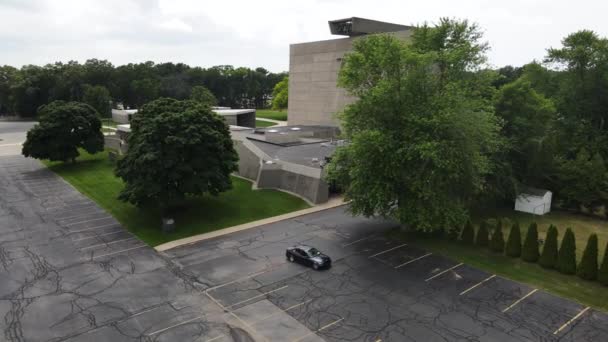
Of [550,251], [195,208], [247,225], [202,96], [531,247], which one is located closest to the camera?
[550,251]

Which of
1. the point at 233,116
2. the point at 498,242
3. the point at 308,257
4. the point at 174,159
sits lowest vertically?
the point at 308,257

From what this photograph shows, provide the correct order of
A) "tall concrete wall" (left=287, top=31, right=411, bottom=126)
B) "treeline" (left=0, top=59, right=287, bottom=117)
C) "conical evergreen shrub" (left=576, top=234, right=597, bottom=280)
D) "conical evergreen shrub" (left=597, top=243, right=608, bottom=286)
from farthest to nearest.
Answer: "treeline" (left=0, top=59, right=287, bottom=117) → "tall concrete wall" (left=287, top=31, right=411, bottom=126) → "conical evergreen shrub" (left=576, top=234, right=597, bottom=280) → "conical evergreen shrub" (left=597, top=243, right=608, bottom=286)

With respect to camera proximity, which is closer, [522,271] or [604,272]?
[604,272]

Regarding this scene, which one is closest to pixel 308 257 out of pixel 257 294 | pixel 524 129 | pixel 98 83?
pixel 257 294

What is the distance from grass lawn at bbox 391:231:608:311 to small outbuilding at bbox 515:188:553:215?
12.6 metres

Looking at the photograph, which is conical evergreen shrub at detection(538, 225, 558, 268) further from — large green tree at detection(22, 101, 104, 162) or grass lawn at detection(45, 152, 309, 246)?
large green tree at detection(22, 101, 104, 162)

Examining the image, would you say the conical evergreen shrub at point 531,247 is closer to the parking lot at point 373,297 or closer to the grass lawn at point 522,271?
the grass lawn at point 522,271

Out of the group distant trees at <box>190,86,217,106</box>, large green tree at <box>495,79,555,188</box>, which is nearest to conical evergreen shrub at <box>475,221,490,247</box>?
large green tree at <box>495,79,555,188</box>

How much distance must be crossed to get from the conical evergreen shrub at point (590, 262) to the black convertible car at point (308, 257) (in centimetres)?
1594

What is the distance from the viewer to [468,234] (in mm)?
31031

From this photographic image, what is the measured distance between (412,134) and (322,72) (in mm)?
45934

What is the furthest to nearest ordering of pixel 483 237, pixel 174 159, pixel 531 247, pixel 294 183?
pixel 294 183, pixel 174 159, pixel 483 237, pixel 531 247

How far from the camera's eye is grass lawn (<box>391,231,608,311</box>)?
2375 cm

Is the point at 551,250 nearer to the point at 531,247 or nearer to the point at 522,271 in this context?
the point at 531,247
